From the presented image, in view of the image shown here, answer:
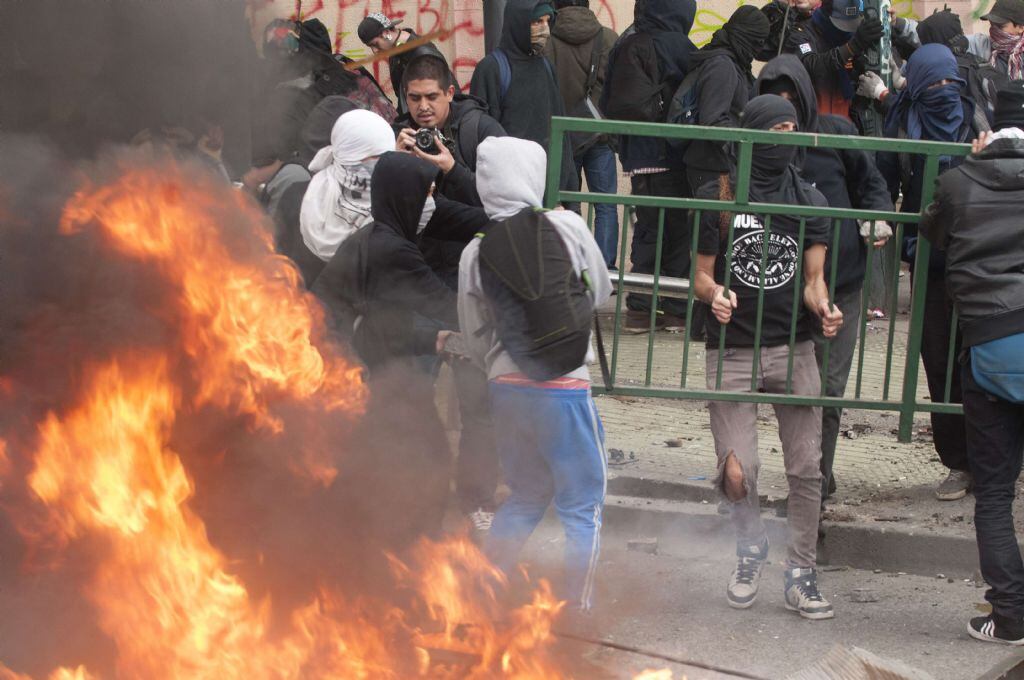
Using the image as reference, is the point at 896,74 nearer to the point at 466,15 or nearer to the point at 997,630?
the point at 466,15

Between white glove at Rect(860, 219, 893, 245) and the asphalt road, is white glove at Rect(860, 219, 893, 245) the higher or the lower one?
the higher one

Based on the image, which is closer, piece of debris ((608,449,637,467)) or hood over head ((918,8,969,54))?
piece of debris ((608,449,637,467))

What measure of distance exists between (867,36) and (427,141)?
11.4 feet

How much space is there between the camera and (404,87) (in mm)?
6223

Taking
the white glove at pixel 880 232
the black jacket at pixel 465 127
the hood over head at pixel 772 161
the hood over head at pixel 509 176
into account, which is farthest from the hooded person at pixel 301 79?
the white glove at pixel 880 232

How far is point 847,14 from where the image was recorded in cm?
855

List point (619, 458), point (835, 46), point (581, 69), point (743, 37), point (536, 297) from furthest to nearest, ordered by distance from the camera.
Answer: point (581, 69) → point (835, 46) → point (743, 37) → point (619, 458) → point (536, 297)

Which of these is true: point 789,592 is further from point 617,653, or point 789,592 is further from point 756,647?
point 617,653

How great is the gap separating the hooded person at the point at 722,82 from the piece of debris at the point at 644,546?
2.68 m

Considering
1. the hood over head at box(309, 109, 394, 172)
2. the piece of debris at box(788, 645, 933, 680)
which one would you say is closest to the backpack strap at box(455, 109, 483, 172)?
the hood over head at box(309, 109, 394, 172)

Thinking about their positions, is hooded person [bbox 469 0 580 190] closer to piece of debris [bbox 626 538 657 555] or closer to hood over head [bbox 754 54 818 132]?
hood over head [bbox 754 54 818 132]

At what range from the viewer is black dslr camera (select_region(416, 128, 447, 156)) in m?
5.69

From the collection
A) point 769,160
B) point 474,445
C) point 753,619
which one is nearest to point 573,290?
point 769,160

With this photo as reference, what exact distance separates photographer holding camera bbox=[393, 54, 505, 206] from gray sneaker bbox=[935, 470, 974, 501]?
245cm
